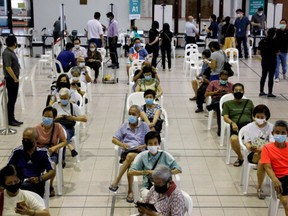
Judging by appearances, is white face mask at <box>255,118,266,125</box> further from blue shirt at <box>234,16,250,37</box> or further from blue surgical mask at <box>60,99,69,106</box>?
blue shirt at <box>234,16,250,37</box>

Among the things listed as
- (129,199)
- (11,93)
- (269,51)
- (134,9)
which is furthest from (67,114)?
(134,9)

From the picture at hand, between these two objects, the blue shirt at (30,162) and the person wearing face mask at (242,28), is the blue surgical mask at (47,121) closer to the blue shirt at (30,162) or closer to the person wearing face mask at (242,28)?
the blue shirt at (30,162)

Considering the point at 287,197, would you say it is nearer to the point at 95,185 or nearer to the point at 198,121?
the point at 95,185

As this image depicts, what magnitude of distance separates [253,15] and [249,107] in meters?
13.7

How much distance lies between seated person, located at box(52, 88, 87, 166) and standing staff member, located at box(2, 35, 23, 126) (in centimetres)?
175

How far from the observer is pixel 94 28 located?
15445mm

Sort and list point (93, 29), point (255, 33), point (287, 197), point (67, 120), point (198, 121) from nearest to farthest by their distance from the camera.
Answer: point (287, 197) → point (67, 120) → point (198, 121) → point (93, 29) → point (255, 33)

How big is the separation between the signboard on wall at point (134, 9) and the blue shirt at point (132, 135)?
46.9 ft

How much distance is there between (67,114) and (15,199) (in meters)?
2.94

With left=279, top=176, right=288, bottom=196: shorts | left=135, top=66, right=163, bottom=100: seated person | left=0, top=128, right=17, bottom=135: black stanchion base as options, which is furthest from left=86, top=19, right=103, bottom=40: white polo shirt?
left=279, top=176, right=288, bottom=196: shorts

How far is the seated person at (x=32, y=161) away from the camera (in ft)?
16.1

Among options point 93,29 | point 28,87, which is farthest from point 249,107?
point 93,29

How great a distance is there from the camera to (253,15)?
Result: 2000cm

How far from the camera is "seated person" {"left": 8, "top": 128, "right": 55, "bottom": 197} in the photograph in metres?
4.92
